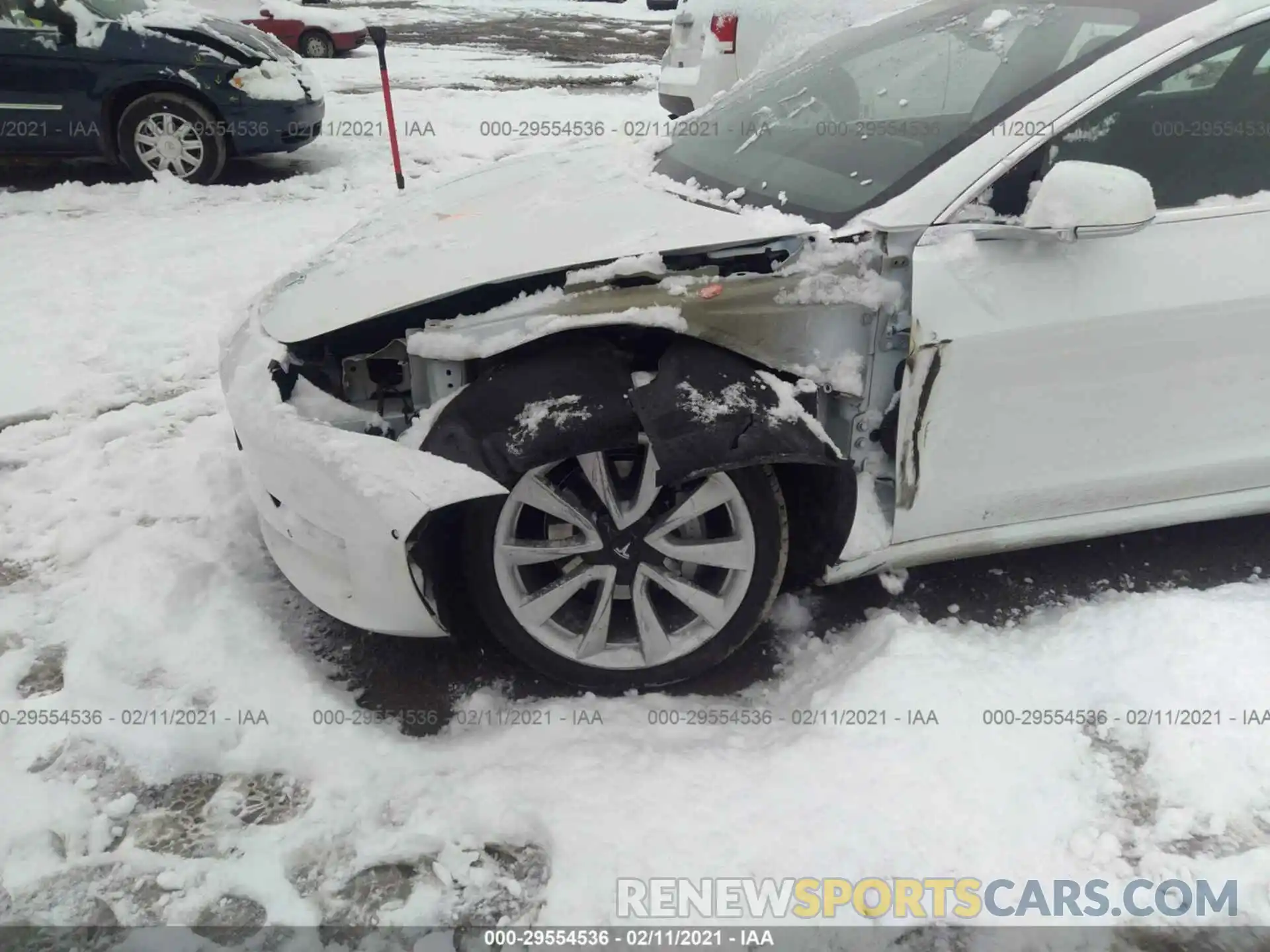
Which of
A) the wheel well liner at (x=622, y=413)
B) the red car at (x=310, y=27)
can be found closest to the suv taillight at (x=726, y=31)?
the wheel well liner at (x=622, y=413)

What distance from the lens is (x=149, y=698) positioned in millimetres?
2396

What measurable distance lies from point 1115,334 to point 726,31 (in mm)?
4960

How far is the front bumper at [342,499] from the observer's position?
2111mm

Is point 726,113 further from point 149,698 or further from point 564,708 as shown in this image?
point 149,698

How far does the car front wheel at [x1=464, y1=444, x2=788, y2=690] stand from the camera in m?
2.27

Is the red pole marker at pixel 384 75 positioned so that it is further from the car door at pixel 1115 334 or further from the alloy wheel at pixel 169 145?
the car door at pixel 1115 334

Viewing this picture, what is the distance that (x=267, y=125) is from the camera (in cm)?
696

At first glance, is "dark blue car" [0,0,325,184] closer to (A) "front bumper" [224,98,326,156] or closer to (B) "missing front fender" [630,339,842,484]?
(A) "front bumper" [224,98,326,156]

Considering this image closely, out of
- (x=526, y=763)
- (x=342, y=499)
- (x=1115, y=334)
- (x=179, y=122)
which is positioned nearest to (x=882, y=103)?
(x=1115, y=334)

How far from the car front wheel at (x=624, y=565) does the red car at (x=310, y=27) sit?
12.5 meters

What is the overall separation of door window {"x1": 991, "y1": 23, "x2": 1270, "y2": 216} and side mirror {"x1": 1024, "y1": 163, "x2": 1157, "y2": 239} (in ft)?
0.41

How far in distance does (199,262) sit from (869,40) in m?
4.15

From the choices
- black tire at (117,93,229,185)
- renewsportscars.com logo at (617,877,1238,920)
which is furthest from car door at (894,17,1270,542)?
black tire at (117,93,229,185)

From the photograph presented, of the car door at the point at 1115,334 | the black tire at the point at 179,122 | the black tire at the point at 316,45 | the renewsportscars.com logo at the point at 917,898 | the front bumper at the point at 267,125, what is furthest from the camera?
the black tire at the point at 316,45
